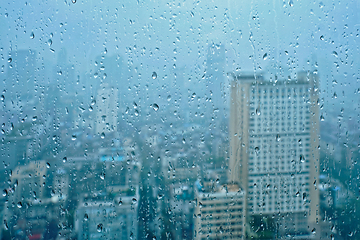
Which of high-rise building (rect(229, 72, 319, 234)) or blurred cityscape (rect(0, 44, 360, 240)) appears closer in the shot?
blurred cityscape (rect(0, 44, 360, 240))

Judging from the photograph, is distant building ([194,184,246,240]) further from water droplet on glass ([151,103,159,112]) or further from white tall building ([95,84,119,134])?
white tall building ([95,84,119,134])

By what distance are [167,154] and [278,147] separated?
29.3 inches

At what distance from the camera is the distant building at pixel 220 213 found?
58.9 inches

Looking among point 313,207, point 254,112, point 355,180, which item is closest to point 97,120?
point 254,112

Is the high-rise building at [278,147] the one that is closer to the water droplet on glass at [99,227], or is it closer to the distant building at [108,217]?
the distant building at [108,217]

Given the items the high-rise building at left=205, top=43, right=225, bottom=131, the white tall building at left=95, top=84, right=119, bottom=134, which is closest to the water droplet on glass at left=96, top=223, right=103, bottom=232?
the white tall building at left=95, top=84, right=119, bottom=134

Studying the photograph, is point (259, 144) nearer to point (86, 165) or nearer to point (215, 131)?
point (215, 131)

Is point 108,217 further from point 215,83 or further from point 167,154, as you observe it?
point 215,83

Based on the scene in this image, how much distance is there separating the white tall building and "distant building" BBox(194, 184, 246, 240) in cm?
71

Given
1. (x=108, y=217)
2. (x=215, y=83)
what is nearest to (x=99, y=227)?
(x=108, y=217)

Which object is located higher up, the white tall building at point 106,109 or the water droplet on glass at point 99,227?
the white tall building at point 106,109

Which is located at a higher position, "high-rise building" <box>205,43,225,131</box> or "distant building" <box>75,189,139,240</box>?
"high-rise building" <box>205,43,225,131</box>

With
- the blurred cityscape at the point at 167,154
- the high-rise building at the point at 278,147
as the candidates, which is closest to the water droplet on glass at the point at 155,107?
the blurred cityscape at the point at 167,154

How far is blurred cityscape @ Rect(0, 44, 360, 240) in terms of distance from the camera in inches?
56.3
